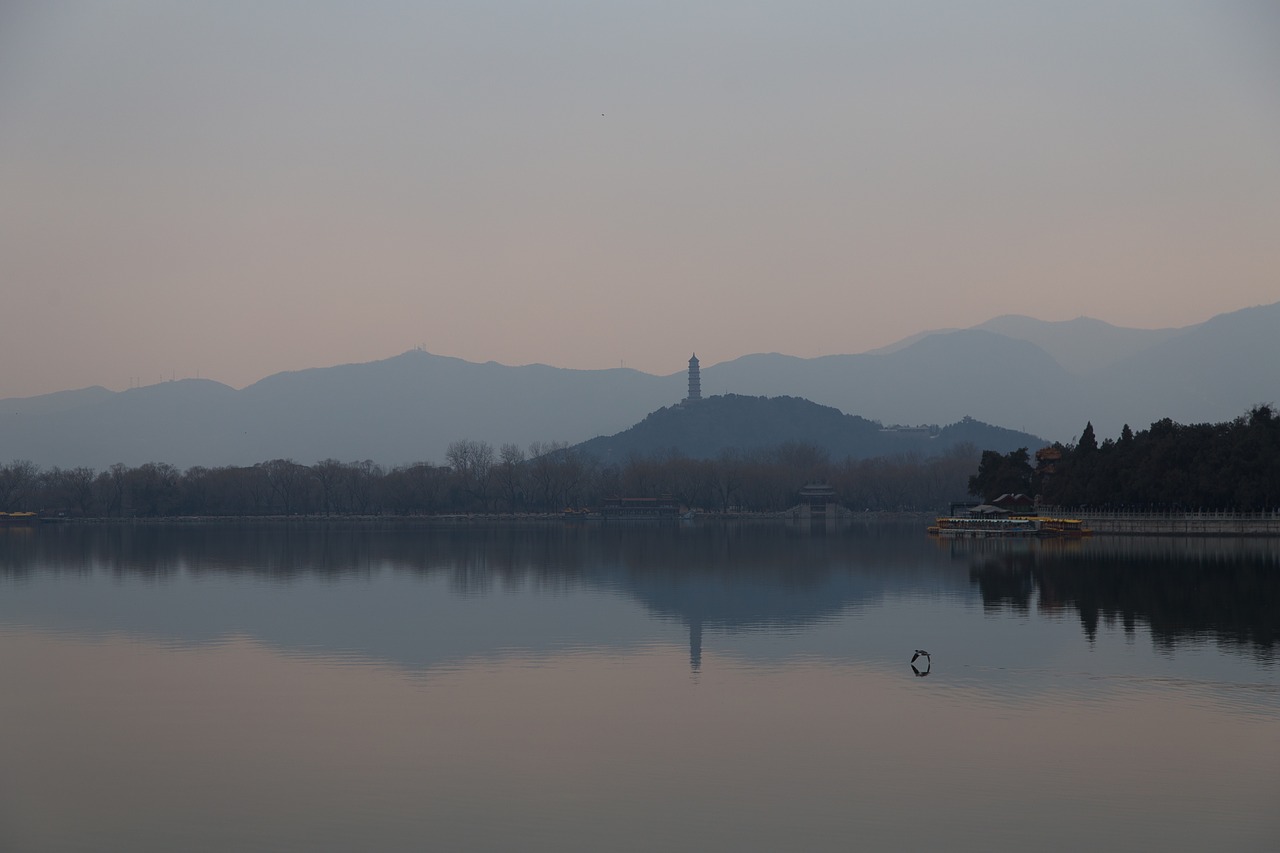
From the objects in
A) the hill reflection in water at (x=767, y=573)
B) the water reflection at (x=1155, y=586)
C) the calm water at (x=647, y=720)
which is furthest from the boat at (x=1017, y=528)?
the calm water at (x=647, y=720)

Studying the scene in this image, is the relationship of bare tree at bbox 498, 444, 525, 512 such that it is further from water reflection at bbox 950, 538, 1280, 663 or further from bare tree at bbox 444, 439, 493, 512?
water reflection at bbox 950, 538, 1280, 663

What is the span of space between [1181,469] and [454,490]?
107m

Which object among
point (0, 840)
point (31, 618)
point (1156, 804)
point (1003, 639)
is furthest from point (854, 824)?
point (31, 618)

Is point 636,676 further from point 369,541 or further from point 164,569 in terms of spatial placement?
point 369,541

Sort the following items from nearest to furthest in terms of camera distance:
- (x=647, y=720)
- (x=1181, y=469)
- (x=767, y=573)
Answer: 1. (x=647, y=720)
2. (x=767, y=573)
3. (x=1181, y=469)

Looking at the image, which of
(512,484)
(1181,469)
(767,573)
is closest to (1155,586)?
(767,573)

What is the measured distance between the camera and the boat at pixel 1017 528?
80.9 m

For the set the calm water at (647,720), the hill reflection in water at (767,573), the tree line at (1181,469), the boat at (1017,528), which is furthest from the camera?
the boat at (1017,528)

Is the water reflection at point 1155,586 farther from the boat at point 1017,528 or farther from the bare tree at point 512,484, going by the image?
the bare tree at point 512,484

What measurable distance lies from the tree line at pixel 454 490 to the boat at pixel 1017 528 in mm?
77615

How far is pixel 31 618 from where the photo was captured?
3762cm

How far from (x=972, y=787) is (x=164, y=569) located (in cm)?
4989

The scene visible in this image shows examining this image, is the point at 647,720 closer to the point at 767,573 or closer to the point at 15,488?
the point at 767,573

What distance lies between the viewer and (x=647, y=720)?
70.5ft
